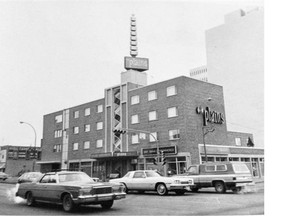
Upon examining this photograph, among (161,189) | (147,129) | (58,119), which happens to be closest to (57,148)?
(58,119)

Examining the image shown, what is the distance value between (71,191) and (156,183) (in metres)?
7.13

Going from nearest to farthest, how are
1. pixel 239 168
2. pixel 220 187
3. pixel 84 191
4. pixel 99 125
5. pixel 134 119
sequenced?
pixel 84 191
pixel 220 187
pixel 239 168
pixel 134 119
pixel 99 125

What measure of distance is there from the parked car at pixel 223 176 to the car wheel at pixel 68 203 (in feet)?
33.3

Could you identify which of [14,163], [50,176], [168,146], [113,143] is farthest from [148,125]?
[14,163]

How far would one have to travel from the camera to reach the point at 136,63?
151ft

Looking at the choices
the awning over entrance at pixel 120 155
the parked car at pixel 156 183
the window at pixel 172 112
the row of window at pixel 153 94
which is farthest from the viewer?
the awning over entrance at pixel 120 155

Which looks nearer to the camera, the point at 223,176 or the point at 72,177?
the point at 72,177

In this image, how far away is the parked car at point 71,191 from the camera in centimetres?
1013

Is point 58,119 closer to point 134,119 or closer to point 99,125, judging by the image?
point 99,125

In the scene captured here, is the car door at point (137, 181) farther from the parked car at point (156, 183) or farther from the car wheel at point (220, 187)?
the car wheel at point (220, 187)

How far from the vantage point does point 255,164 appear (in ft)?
125

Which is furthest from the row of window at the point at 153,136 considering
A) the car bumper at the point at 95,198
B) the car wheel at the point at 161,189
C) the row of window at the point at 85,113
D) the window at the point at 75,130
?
the car bumper at the point at 95,198

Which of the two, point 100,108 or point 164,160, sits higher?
point 100,108

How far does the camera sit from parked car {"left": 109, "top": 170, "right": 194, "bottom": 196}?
15961 millimetres
